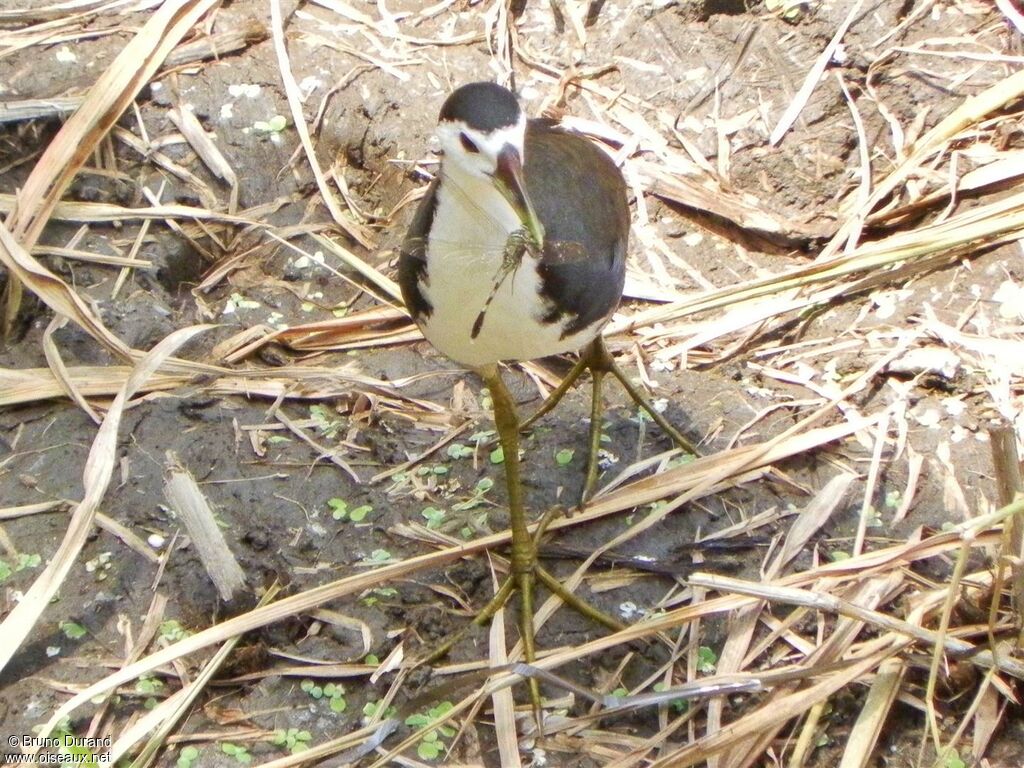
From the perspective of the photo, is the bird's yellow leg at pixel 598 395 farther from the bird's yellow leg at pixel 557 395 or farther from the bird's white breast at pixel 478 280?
the bird's white breast at pixel 478 280

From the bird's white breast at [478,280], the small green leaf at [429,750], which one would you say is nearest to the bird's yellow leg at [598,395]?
the bird's white breast at [478,280]

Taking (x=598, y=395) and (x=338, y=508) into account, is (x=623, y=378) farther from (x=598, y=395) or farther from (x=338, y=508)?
(x=338, y=508)

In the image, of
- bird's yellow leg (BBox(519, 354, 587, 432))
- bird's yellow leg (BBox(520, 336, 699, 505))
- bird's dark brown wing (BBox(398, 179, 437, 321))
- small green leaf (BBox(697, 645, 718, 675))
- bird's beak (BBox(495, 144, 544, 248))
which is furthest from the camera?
bird's yellow leg (BBox(519, 354, 587, 432))

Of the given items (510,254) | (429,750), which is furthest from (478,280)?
(429,750)

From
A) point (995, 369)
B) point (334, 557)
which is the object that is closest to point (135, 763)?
point (334, 557)

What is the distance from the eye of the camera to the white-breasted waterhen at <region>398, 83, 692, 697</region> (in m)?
2.08

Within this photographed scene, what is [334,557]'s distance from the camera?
2.64 metres

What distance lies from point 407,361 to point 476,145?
4.08 ft

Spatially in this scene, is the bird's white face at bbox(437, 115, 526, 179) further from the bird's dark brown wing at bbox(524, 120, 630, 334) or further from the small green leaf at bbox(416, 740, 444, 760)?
the small green leaf at bbox(416, 740, 444, 760)

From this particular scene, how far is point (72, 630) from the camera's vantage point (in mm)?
2463

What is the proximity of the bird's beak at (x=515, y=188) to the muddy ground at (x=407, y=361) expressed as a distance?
94 centimetres

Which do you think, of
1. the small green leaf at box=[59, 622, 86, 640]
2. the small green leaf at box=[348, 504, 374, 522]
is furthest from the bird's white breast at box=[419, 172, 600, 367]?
the small green leaf at box=[59, 622, 86, 640]

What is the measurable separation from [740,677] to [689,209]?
1633 millimetres

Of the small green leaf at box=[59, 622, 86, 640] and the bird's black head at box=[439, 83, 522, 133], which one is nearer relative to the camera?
the bird's black head at box=[439, 83, 522, 133]
